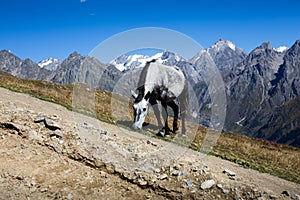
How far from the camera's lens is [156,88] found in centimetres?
1997

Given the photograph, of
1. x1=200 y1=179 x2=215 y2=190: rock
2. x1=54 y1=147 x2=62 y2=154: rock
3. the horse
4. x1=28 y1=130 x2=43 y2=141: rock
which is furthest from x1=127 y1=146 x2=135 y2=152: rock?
x1=28 y1=130 x2=43 y2=141: rock

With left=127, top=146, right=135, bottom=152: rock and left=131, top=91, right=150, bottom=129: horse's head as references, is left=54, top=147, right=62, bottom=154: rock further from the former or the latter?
left=131, top=91, right=150, bottom=129: horse's head

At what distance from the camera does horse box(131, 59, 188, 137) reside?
18.0 meters

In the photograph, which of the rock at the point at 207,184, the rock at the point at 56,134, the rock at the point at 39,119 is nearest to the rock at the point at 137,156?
the rock at the point at 207,184

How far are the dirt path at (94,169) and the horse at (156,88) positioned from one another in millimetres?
2450

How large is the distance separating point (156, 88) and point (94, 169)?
311 inches

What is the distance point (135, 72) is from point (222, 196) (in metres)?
11.8

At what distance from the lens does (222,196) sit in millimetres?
12625

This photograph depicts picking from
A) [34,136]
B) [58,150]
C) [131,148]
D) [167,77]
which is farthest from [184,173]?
[167,77]

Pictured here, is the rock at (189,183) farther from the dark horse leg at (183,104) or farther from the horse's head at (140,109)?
the dark horse leg at (183,104)

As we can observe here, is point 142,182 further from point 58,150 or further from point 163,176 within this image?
point 58,150

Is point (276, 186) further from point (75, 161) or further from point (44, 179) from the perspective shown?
point (44, 179)

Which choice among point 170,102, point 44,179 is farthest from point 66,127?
point 170,102

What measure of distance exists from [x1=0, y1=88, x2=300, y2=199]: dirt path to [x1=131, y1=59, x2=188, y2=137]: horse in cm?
245
